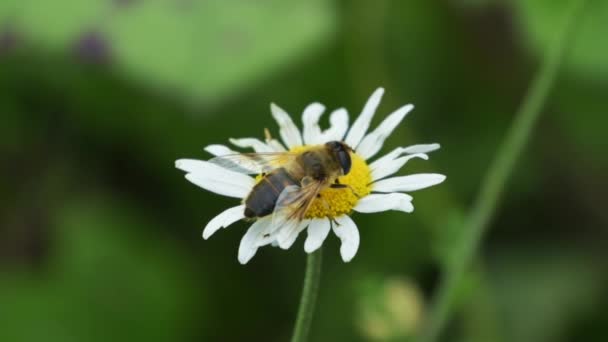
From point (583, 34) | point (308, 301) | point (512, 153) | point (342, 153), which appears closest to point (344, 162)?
point (342, 153)

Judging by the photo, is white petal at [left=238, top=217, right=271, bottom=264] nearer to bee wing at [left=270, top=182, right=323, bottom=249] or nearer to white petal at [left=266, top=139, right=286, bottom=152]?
bee wing at [left=270, top=182, right=323, bottom=249]

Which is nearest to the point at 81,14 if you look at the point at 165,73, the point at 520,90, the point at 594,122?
the point at 165,73

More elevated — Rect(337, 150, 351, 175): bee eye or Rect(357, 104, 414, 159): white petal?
Rect(357, 104, 414, 159): white petal

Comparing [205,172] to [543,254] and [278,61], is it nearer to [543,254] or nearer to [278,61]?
[278,61]

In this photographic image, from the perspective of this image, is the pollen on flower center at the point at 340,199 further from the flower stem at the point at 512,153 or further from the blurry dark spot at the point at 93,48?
the blurry dark spot at the point at 93,48

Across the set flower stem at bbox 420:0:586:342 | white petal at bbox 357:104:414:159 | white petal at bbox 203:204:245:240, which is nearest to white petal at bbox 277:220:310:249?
white petal at bbox 203:204:245:240

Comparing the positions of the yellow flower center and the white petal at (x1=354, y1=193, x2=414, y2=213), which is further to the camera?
the yellow flower center

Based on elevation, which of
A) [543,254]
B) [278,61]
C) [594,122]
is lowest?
[543,254]

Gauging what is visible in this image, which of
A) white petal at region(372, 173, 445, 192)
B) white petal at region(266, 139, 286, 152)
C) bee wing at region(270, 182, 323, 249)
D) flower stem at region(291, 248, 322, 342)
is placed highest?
white petal at region(266, 139, 286, 152)
